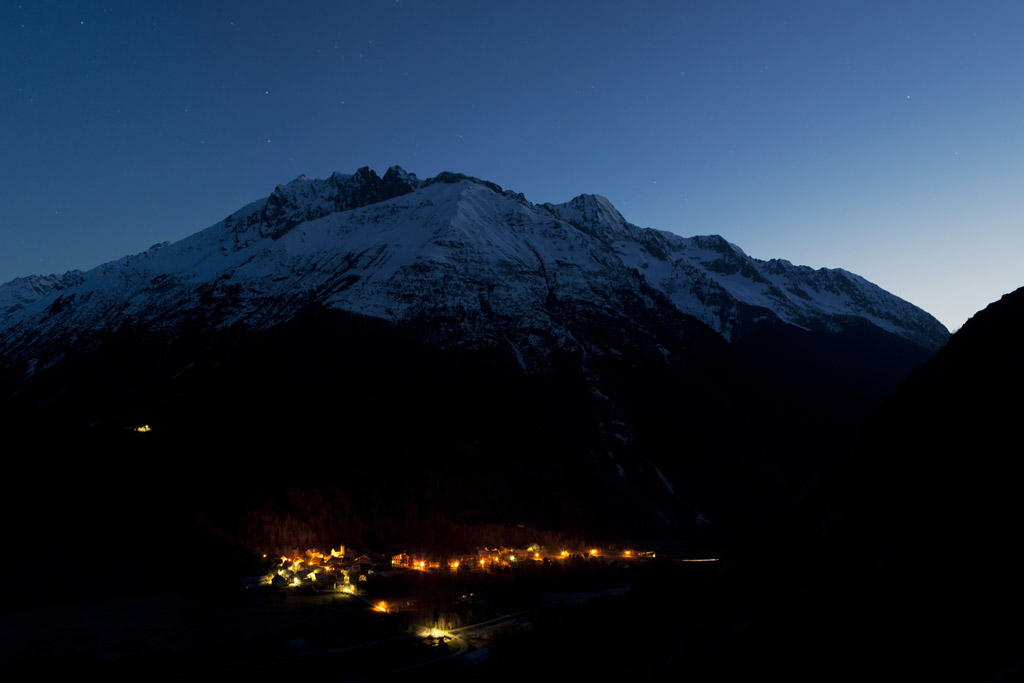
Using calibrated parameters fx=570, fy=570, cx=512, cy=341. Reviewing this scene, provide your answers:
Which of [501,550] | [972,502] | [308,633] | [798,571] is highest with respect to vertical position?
[972,502]

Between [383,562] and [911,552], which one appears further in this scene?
[383,562]

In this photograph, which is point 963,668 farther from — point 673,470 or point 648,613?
point 673,470

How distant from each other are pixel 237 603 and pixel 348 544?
49939mm

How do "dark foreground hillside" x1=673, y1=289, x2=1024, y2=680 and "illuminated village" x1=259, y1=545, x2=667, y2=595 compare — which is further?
"illuminated village" x1=259, y1=545, x2=667, y2=595

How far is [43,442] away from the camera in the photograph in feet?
245

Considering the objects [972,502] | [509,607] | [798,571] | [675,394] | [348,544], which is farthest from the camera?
[675,394]

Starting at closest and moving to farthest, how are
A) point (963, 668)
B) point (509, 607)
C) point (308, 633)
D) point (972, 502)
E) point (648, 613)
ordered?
point (963, 668)
point (972, 502)
point (648, 613)
point (308, 633)
point (509, 607)

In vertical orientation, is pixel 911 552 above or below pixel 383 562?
above

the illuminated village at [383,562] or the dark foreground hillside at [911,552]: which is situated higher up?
the dark foreground hillside at [911,552]

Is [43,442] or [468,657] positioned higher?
[43,442]

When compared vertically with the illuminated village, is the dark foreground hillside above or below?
above

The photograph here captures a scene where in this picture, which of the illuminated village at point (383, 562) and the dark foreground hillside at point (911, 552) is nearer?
the dark foreground hillside at point (911, 552)

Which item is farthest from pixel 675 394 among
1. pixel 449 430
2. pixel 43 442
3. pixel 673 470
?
pixel 43 442

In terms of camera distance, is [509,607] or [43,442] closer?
[43,442]
